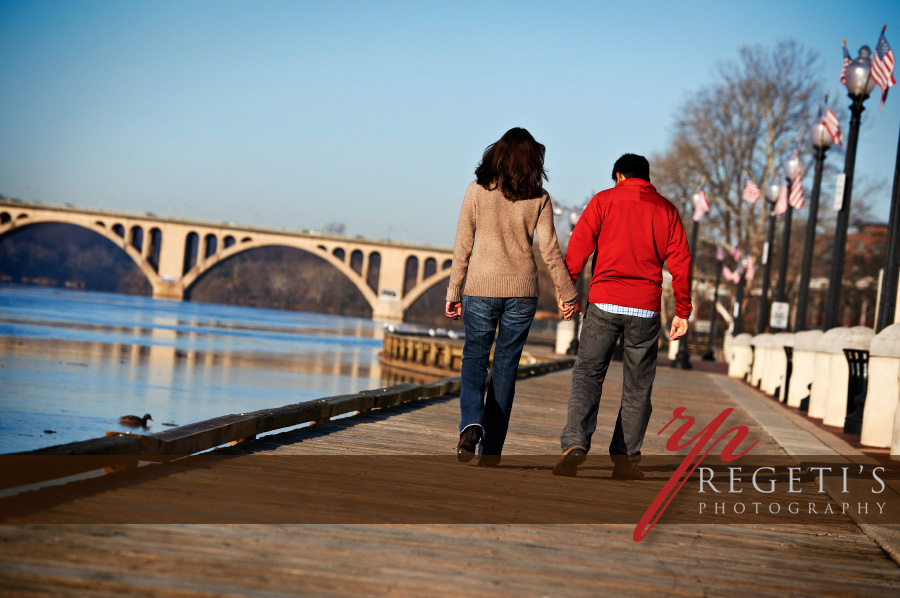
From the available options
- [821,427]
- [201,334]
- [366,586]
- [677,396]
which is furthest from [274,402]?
[201,334]

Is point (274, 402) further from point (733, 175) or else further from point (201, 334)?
point (201, 334)

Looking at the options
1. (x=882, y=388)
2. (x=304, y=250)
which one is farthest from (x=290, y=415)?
(x=304, y=250)

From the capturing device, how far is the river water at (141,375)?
48.4ft

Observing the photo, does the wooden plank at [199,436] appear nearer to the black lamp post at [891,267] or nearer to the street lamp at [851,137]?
the black lamp post at [891,267]

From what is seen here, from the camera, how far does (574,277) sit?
424 centimetres

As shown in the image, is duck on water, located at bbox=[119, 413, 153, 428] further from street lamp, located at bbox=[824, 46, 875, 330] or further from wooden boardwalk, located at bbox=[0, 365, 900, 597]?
wooden boardwalk, located at bbox=[0, 365, 900, 597]

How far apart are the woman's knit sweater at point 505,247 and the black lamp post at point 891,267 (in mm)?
5289

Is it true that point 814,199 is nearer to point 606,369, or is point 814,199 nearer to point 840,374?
point 840,374

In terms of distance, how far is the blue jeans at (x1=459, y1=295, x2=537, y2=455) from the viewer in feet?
13.8

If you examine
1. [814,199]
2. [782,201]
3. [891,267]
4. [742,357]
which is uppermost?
[782,201]

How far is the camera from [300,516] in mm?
2945

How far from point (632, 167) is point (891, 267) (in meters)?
5.09

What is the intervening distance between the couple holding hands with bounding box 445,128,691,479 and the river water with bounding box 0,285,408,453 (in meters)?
9.14

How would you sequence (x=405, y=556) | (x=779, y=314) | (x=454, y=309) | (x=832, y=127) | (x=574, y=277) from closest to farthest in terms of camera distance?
(x=405, y=556)
(x=574, y=277)
(x=454, y=309)
(x=832, y=127)
(x=779, y=314)
